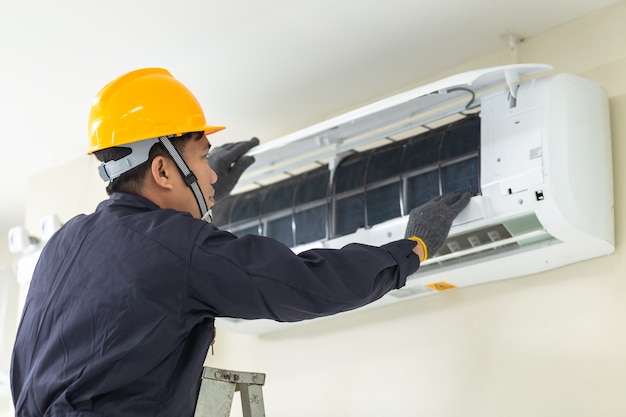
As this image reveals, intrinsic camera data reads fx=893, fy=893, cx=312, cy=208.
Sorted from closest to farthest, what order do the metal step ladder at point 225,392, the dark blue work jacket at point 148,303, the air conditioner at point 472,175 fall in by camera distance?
the dark blue work jacket at point 148,303
the metal step ladder at point 225,392
the air conditioner at point 472,175

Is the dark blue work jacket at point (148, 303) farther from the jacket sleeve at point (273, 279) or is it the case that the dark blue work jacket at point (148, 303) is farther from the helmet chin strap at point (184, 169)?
the helmet chin strap at point (184, 169)

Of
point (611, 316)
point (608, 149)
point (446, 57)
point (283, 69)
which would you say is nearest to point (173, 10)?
point (283, 69)

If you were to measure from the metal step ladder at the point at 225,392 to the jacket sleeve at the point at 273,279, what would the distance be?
1.06 ft

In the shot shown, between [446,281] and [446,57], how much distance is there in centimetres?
64

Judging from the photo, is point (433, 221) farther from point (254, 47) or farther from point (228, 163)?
point (254, 47)

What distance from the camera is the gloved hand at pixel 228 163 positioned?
2199 mm

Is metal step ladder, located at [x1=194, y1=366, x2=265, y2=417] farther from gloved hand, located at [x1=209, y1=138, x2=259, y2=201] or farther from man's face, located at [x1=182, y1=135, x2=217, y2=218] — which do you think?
gloved hand, located at [x1=209, y1=138, x2=259, y2=201]

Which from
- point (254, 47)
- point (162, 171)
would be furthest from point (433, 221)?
point (254, 47)

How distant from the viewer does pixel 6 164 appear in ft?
10.5

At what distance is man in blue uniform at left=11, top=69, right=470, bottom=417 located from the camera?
1392 millimetres

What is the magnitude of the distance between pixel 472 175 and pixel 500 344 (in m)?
0.45

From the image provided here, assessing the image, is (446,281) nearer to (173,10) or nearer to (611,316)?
(611,316)

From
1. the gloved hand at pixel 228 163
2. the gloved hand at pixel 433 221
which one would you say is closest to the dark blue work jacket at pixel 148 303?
the gloved hand at pixel 433 221

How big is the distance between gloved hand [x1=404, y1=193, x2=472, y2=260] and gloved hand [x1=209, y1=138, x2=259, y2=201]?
1.72ft
